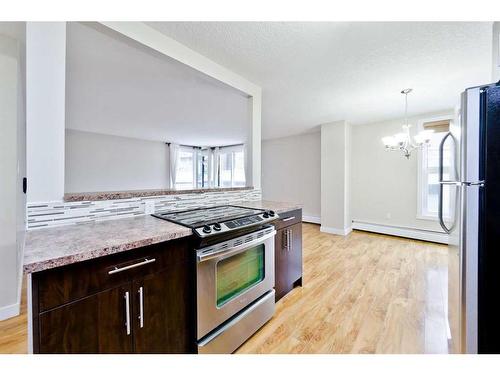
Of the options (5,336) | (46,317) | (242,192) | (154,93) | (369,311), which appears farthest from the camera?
(154,93)

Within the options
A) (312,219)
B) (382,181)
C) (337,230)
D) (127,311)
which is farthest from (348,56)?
(312,219)

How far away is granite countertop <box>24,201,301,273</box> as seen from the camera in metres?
0.77

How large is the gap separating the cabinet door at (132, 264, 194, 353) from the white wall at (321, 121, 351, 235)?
3.91 m

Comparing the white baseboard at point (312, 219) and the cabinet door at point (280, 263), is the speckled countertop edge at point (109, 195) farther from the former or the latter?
the white baseboard at point (312, 219)

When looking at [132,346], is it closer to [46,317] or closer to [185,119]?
[46,317]

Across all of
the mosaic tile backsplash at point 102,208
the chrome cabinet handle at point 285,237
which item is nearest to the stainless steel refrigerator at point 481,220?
the chrome cabinet handle at point 285,237

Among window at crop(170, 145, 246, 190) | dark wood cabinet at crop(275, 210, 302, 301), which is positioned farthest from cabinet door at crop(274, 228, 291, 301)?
window at crop(170, 145, 246, 190)

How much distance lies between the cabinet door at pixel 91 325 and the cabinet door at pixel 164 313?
0.16 feet

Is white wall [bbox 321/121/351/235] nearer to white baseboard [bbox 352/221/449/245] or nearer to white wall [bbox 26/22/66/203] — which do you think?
white baseboard [bbox 352/221/449/245]

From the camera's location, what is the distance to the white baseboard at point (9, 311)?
178 centimetres

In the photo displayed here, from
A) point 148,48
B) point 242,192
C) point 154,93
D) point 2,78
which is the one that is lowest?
point 242,192

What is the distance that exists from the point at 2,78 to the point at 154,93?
1468 millimetres
